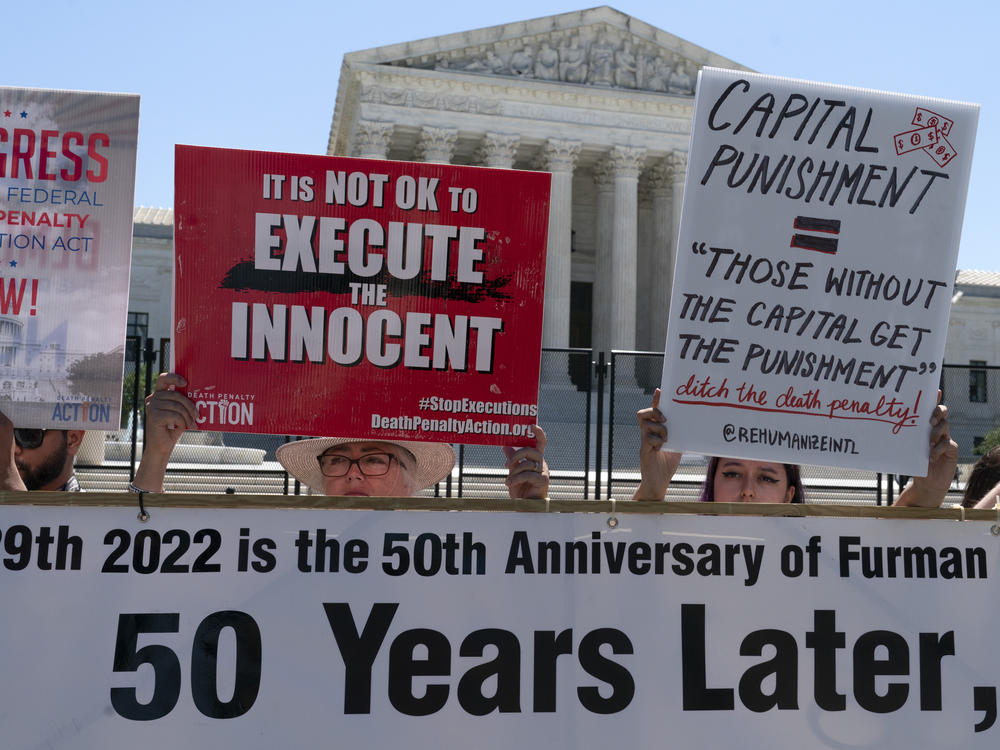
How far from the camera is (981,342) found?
151ft

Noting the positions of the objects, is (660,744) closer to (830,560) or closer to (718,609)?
(718,609)

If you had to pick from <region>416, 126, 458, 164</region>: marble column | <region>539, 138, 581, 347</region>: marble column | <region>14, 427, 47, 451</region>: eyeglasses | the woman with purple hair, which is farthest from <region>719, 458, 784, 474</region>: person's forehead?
<region>416, 126, 458, 164</region>: marble column

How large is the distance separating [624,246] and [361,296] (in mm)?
37136

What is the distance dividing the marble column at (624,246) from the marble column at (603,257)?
0.68m

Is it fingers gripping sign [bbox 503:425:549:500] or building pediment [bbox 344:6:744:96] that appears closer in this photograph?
fingers gripping sign [bbox 503:425:549:500]

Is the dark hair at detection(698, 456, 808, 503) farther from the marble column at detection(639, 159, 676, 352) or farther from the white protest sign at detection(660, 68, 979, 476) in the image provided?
the marble column at detection(639, 159, 676, 352)

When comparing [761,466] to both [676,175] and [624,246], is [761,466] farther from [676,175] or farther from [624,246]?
[676,175]

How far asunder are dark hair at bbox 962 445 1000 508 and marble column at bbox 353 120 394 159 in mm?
34502

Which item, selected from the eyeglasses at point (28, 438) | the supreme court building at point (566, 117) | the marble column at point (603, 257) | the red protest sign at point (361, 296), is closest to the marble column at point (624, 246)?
the supreme court building at point (566, 117)

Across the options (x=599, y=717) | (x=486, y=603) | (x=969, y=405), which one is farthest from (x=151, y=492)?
(x=969, y=405)

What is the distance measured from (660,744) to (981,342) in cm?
4842

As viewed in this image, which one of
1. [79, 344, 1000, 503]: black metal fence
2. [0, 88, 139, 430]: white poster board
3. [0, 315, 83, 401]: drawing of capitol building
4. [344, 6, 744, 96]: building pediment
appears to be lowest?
[79, 344, 1000, 503]: black metal fence

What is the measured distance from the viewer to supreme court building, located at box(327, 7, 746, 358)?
38219 mm

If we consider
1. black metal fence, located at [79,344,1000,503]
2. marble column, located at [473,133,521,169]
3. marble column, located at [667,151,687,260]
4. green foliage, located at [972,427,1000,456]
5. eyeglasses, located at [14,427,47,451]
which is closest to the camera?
eyeglasses, located at [14,427,47,451]
